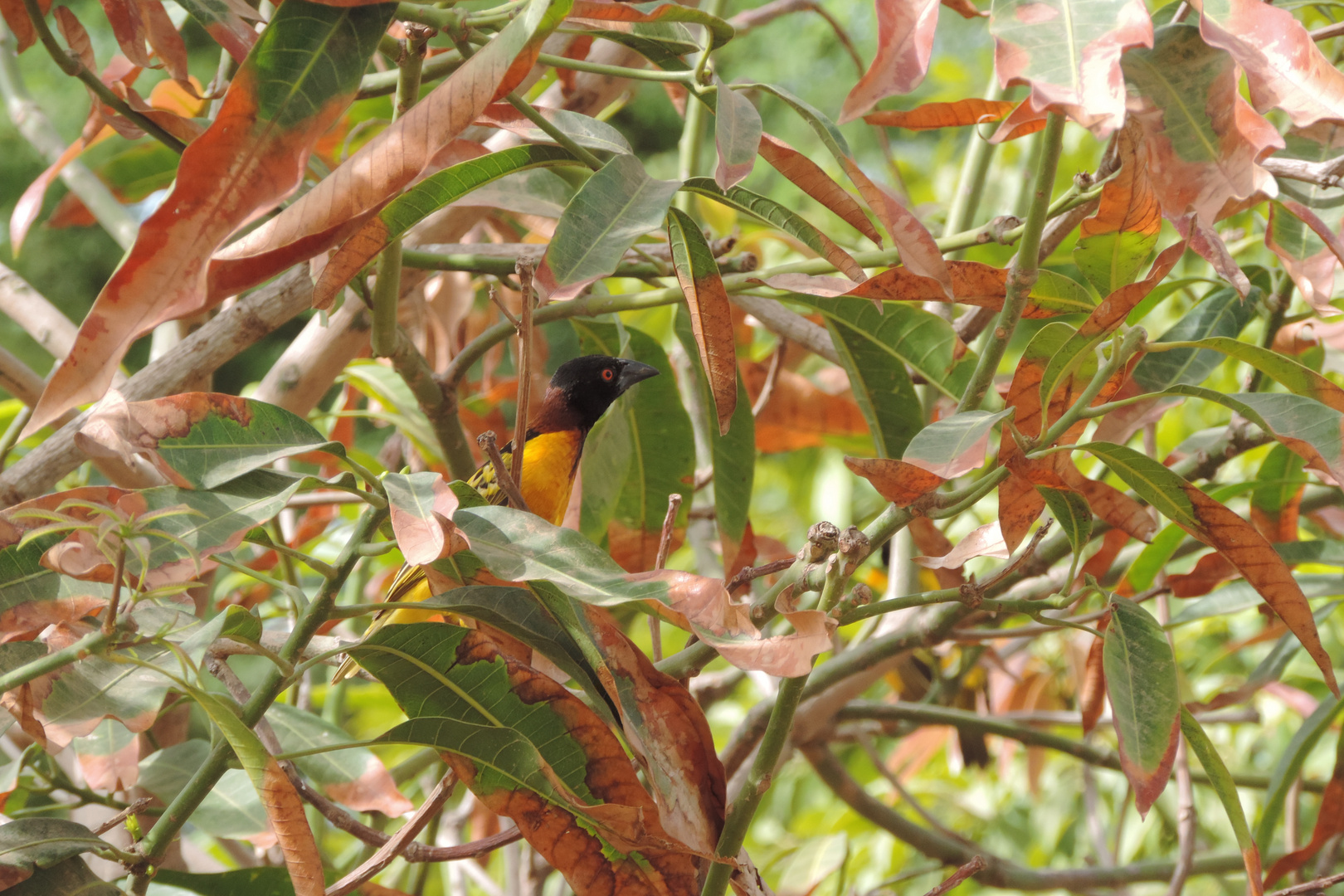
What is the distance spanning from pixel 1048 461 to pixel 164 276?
0.67 m

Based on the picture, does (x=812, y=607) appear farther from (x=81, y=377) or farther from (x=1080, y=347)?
(x=81, y=377)

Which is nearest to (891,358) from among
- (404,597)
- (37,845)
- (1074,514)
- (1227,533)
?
(1074,514)

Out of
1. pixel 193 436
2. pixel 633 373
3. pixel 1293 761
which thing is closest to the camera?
pixel 193 436

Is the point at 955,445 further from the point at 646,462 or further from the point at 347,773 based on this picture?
the point at 347,773

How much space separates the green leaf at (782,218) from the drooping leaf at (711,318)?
0.06m

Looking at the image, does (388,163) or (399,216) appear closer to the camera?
(388,163)

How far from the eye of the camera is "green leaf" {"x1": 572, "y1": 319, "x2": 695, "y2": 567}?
1457 millimetres

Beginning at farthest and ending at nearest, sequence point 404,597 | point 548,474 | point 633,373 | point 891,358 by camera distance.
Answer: point 548,474 → point 404,597 → point 633,373 → point 891,358

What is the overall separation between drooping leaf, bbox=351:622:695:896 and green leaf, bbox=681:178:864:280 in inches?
16.7

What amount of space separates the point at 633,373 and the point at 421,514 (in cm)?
111

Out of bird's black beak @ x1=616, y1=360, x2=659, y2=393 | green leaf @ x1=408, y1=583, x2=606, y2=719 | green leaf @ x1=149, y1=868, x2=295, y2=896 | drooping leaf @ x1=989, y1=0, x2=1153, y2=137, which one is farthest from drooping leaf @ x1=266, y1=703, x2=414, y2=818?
drooping leaf @ x1=989, y1=0, x2=1153, y2=137

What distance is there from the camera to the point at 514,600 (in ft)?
3.08

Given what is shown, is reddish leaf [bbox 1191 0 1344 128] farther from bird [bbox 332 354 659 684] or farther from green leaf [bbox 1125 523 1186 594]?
bird [bbox 332 354 659 684]

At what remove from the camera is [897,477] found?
815mm
